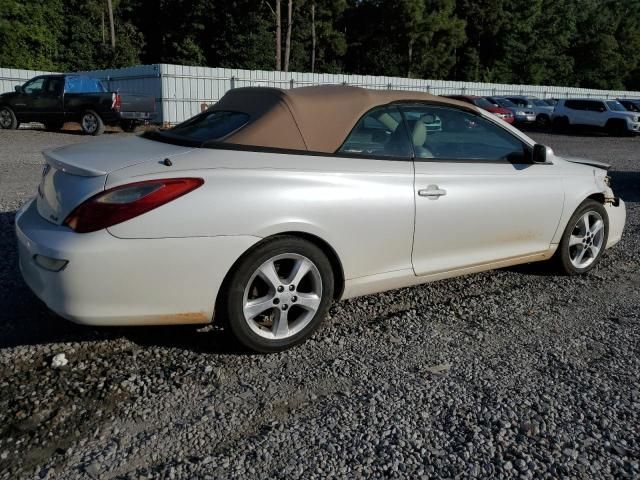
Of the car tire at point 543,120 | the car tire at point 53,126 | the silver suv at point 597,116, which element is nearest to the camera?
the car tire at point 53,126

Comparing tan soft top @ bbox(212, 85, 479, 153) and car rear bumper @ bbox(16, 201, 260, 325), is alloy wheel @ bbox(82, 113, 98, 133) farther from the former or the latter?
car rear bumper @ bbox(16, 201, 260, 325)

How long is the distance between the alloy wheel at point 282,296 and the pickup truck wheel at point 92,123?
15515 millimetres

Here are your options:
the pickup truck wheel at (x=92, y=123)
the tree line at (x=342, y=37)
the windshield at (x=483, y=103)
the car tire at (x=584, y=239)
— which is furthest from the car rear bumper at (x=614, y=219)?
the tree line at (x=342, y=37)

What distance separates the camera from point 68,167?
3213mm

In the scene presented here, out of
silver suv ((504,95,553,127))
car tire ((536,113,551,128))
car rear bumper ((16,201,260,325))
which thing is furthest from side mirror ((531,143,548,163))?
car tire ((536,113,551,128))

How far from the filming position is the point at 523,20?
60938 mm

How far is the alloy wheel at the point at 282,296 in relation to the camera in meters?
3.26

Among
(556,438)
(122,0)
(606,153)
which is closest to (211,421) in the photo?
(556,438)

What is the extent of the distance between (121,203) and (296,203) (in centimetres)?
91

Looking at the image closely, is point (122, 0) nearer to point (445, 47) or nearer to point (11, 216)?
point (445, 47)

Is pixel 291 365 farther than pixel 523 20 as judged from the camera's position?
No

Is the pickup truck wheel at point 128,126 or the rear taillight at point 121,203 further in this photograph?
the pickup truck wheel at point 128,126

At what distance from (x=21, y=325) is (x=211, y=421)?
162cm

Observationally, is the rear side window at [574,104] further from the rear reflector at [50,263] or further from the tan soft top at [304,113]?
the rear reflector at [50,263]
